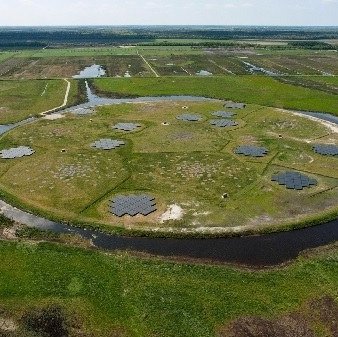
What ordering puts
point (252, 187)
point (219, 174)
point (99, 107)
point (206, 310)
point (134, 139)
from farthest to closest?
point (99, 107)
point (134, 139)
point (219, 174)
point (252, 187)
point (206, 310)

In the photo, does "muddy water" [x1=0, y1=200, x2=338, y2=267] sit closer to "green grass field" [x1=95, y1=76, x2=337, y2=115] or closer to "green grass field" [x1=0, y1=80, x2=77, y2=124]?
"green grass field" [x1=0, y1=80, x2=77, y2=124]

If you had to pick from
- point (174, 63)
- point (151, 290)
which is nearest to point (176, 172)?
point (151, 290)

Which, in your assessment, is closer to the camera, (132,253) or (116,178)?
(132,253)

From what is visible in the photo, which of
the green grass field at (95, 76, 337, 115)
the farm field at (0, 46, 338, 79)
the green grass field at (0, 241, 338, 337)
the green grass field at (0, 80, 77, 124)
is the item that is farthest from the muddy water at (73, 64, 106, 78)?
the green grass field at (0, 241, 338, 337)

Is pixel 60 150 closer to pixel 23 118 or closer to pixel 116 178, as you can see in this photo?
pixel 116 178

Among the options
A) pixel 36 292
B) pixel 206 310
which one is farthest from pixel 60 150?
pixel 206 310
